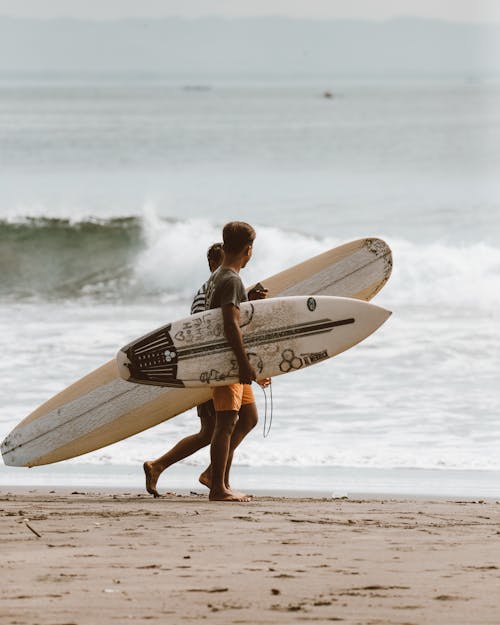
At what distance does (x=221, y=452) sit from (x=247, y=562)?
1235mm

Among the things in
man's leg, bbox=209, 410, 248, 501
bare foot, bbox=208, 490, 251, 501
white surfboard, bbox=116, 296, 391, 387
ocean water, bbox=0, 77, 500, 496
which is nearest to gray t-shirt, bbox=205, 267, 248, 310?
white surfboard, bbox=116, 296, 391, 387

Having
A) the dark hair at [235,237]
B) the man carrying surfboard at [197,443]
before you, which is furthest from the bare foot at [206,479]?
the dark hair at [235,237]

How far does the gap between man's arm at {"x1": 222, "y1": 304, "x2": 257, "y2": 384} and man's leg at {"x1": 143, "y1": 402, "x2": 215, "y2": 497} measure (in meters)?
0.42

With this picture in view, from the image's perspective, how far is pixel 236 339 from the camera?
464 centimetres

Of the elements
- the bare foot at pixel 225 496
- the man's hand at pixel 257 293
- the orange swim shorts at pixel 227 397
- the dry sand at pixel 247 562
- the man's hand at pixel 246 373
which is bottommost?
the dry sand at pixel 247 562

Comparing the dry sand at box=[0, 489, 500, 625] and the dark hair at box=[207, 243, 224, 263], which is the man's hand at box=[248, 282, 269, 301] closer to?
the dark hair at box=[207, 243, 224, 263]

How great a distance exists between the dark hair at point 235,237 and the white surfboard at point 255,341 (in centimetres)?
31

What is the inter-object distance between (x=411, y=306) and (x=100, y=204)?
17176 millimetres

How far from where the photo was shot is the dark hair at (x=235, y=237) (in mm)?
4582

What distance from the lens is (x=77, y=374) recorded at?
8.91 meters

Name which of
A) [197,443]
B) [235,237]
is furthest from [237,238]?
[197,443]

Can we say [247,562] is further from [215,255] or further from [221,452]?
[215,255]

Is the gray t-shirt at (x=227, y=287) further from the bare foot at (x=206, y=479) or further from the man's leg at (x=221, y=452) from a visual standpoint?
the bare foot at (x=206, y=479)

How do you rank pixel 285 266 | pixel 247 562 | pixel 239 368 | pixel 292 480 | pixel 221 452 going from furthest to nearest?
pixel 285 266 < pixel 292 480 < pixel 221 452 < pixel 239 368 < pixel 247 562
